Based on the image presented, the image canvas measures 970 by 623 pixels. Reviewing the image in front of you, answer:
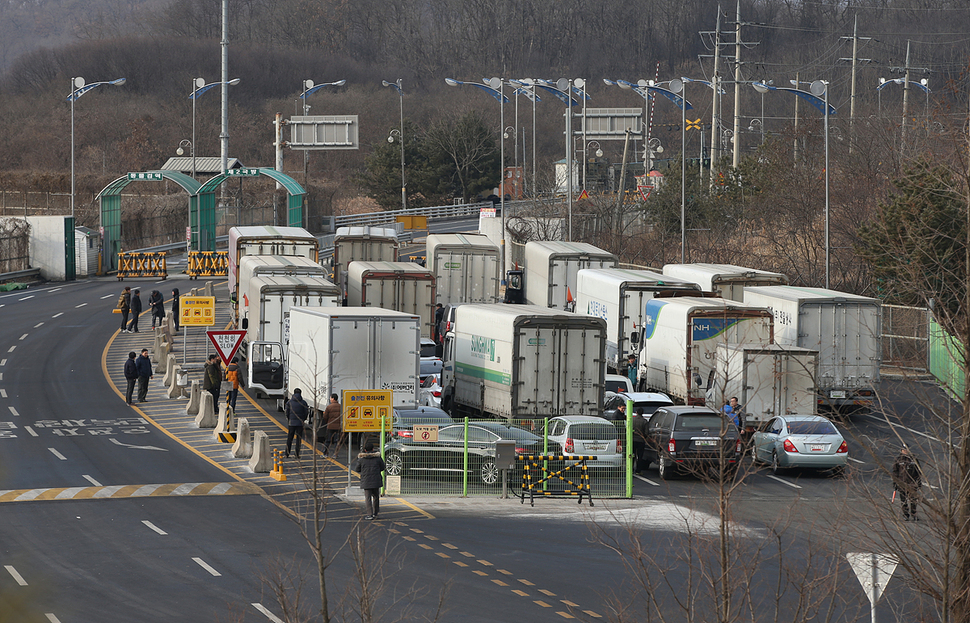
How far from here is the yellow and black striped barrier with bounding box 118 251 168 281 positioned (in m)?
60.9

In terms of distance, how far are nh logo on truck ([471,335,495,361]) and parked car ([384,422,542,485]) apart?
15.3 ft

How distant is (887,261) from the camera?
120 feet

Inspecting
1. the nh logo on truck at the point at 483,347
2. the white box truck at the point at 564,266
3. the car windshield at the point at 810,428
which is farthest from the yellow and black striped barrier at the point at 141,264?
the car windshield at the point at 810,428

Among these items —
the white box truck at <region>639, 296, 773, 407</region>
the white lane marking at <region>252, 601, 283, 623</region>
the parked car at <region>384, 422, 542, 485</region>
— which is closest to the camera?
the white lane marking at <region>252, 601, 283, 623</region>

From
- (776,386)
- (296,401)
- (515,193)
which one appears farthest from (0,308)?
(515,193)

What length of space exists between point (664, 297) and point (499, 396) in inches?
261

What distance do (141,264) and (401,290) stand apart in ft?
101

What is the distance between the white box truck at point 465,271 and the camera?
41.1 meters

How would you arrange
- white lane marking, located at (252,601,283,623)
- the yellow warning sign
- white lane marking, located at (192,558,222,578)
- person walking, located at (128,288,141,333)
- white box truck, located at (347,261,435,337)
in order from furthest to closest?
person walking, located at (128,288,141,333) < white box truck, located at (347,261,435,337) < the yellow warning sign < white lane marking, located at (192,558,222,578) < white lane marking, located at (252,601,283,623)

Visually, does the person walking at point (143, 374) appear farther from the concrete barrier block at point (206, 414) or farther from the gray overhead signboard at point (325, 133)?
the gray overhead signboard at point (325, 133)

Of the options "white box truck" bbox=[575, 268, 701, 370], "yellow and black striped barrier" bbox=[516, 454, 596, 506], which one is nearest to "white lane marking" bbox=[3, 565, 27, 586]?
"yellow and black striped barrier" bbox=[516, 454, 596, 506]

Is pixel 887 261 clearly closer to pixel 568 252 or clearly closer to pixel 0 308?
pixel 568 252

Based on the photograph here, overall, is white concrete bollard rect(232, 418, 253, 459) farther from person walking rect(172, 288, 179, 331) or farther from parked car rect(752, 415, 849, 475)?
person walking rect(172, 288, 179, 331)

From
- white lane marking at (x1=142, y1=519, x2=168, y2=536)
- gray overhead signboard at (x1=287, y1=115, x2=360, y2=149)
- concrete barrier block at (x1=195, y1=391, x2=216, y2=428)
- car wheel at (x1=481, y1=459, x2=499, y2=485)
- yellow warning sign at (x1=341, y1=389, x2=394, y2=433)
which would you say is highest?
gray overhead signboard at (x1=287, y1=115, x2=360, y2=149)
